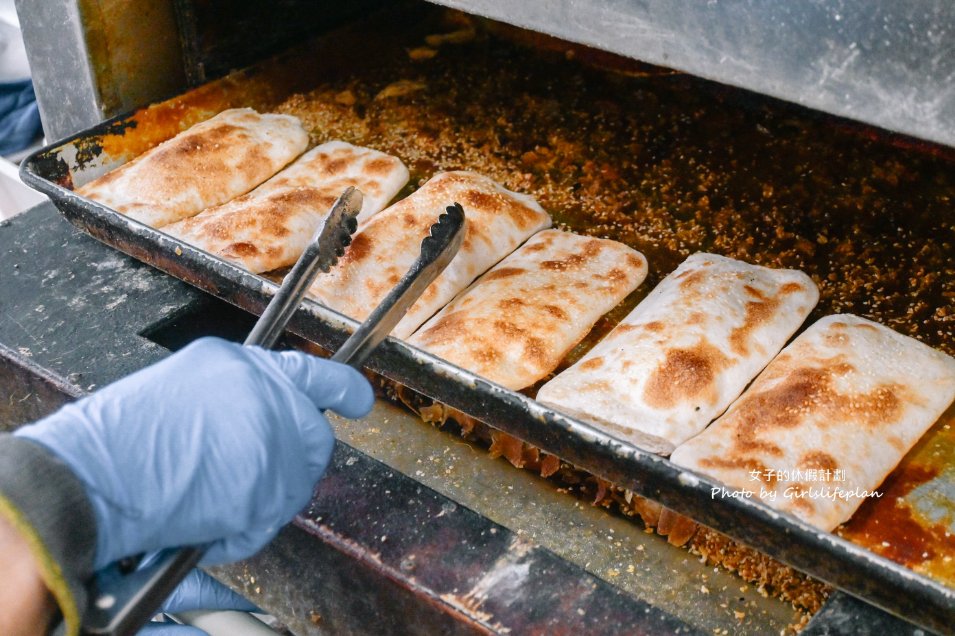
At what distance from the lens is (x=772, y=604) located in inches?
77.0

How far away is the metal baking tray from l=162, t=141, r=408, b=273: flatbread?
20cm

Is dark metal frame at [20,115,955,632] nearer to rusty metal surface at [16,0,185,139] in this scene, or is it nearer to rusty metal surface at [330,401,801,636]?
rusty metal surface at [330,401,801,636]

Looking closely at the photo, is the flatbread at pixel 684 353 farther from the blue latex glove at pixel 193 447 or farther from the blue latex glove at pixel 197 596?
the blue latex glove at pixel 197 596

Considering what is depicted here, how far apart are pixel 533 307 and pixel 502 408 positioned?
55cm

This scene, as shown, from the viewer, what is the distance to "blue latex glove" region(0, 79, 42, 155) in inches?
165

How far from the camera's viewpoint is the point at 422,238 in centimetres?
264

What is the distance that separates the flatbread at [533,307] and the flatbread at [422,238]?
5 centimetres

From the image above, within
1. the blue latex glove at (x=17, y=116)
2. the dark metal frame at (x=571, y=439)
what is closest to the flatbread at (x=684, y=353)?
the dark metal frame at (x=571, y=439)

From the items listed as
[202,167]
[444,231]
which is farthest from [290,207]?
[444,231]

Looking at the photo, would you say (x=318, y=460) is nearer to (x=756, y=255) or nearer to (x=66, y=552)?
(x=66, y=552)

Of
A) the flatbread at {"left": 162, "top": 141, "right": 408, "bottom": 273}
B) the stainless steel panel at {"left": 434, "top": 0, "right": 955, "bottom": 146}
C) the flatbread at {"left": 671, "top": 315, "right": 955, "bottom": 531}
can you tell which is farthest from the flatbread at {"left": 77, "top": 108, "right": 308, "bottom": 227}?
the flatbread at {"left": 671, "top": 315, "right": 955, "bottom": 531}

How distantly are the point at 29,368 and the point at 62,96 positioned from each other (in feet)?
3.95

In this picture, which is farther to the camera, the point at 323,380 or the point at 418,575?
the point at 418,575

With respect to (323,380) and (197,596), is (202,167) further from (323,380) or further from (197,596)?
(323,380)
